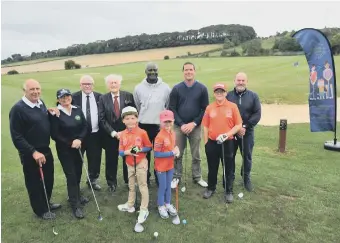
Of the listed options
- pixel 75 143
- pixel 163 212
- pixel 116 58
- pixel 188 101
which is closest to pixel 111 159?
pixel 75 143

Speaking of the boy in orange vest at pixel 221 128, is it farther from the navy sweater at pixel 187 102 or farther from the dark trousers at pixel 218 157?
the navy sweater at pixel 187 102

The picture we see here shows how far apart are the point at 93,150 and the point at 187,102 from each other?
80.0 inches

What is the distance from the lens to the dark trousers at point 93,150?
6.57 m

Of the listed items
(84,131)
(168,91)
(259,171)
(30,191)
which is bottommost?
(259,171)

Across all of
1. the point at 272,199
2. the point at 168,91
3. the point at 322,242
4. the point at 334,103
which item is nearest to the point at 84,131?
the point at 168,91

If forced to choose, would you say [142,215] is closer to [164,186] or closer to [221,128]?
[164,186]

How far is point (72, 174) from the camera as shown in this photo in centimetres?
582

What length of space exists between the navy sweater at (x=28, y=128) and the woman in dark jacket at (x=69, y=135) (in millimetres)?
172

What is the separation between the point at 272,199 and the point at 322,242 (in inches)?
57.6

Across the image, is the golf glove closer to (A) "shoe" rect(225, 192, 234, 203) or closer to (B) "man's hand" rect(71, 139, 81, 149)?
(A) "shoe" rect(225, 192, 234, 203)

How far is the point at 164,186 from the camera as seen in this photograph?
227 inches

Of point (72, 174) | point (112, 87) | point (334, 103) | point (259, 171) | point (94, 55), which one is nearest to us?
point (72, 174)

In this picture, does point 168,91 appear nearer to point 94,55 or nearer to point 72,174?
point 72,174

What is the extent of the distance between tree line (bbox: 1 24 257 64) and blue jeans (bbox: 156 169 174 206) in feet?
173
